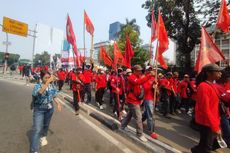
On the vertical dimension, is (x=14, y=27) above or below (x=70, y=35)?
above

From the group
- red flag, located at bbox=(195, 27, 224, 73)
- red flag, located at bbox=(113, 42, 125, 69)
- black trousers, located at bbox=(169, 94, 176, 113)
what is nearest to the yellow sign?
red flag, located at bbox=(113, 42, 125, 69)

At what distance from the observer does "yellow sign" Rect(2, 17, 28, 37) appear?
28922 millimetres

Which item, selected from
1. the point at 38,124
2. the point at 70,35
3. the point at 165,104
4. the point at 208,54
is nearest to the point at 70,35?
the point at 70,35

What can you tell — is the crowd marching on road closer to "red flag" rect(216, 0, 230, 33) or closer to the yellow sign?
"red flag" rect(216, 0, 230, 33)

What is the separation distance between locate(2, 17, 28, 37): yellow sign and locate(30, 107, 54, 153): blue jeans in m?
26.7

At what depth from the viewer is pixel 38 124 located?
184 inches

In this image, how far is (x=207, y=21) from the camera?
74.7 ft

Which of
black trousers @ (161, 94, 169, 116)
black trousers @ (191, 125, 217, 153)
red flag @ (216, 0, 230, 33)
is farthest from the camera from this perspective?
black trousers @ (161, 94, 169, 116)

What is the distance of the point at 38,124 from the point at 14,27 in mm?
28549

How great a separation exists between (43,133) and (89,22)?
7.77 metres

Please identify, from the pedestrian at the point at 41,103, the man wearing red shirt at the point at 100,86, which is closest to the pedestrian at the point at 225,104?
the pedestrian at the point at 41,103

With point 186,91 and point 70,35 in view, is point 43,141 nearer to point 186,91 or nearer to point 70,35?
point 70,35

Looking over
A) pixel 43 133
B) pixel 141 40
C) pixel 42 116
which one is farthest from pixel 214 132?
pixel 141 40

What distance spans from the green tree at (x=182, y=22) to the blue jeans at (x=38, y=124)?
19875 millimetres
